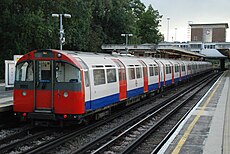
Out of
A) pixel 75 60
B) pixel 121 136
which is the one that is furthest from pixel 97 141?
pixel 75 60

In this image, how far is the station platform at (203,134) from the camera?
8.57m

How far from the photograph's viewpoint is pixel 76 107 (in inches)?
423

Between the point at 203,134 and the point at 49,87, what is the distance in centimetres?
503

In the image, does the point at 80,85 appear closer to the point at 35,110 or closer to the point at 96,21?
the point at 35,110

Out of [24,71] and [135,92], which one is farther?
[135,92]

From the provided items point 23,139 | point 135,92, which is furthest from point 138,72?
point 23,139

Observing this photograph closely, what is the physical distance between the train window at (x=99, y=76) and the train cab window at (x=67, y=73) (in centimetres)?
119

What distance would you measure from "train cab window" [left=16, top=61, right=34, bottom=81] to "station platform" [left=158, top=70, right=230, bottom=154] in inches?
199

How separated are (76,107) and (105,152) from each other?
2091mm

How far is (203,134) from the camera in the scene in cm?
1045

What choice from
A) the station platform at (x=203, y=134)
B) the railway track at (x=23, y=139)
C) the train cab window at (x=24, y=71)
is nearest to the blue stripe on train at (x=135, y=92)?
the station platform at (x=203, y=134)

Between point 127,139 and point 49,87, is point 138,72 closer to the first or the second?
point 127,139

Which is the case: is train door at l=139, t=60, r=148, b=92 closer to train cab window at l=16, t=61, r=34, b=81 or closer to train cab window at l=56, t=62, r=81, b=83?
train cab window at l=56, t=62, r=81, b=83

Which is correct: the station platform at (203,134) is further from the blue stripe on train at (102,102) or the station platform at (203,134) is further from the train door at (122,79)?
the train door at (122,79)
